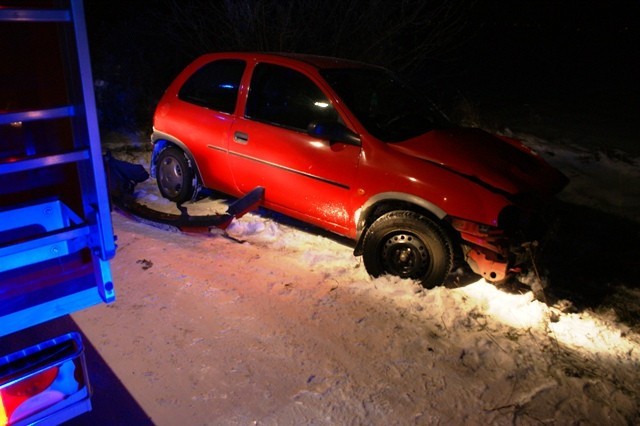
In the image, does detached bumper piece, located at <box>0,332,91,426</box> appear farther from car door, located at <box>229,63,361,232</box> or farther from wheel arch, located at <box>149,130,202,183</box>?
wheel arch, located at <box>149,130,202,183</box>

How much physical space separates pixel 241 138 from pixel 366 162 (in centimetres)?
139

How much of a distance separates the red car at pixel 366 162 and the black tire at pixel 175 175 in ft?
0.59

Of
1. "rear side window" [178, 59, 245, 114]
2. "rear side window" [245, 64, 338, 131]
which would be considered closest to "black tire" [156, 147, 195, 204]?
"rear side window" [178, 59, 245, 114]

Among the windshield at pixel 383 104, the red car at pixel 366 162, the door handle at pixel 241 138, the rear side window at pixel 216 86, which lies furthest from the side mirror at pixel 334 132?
the rear side window at pixel 216 86

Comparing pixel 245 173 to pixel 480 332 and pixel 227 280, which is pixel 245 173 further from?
pixel 480 332

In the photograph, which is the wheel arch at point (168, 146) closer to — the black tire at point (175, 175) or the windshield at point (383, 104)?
the black tire at point (175, 175)

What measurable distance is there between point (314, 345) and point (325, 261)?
1.21 meters

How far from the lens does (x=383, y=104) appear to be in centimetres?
459

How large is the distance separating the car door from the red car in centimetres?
1

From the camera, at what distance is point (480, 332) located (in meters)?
3.62

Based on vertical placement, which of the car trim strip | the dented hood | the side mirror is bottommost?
the car trim strip

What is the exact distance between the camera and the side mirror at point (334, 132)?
407cm

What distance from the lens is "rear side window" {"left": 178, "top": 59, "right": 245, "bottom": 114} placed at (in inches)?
192

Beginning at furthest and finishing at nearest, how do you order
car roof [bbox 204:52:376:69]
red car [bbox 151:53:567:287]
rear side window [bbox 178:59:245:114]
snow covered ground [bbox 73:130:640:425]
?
rear side window [bbox 178:59:245:114] < car roof [bbox 204:52:376:69] < red car [bbox 151:53:567:287] < snow covered ground [bbox 73:130:640:425]
